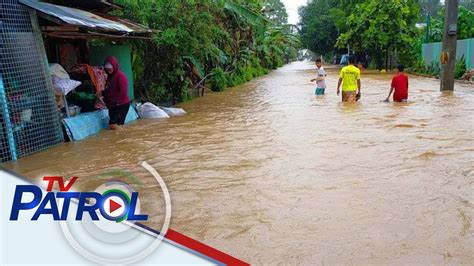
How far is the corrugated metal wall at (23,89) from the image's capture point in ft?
22.5

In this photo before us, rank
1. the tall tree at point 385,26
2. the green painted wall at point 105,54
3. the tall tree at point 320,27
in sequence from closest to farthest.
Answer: the green painted wall at point 105,54, the tall tree at point 385,26, the tall tree at point 320,27

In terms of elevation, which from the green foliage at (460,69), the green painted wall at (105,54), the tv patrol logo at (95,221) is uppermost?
the green painted wall at (105,54)

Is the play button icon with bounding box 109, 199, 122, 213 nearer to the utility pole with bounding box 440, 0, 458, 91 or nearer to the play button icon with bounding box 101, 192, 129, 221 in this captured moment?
the play button icon with bounding box 101, 192, 129, 221

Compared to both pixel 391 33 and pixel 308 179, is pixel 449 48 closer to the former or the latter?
pixel 308 179

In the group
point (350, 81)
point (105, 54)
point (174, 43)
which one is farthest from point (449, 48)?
point (105, 54)

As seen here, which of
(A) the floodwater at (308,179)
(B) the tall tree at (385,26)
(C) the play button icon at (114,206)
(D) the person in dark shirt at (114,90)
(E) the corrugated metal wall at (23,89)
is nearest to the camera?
(C) the play button icon at (114,206)

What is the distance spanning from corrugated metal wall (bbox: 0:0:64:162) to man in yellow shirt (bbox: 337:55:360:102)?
27.1 feet

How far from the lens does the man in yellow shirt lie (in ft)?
41.9

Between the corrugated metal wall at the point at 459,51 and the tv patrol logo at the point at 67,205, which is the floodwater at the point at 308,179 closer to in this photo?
the tv patrol logo at the point at 67,205

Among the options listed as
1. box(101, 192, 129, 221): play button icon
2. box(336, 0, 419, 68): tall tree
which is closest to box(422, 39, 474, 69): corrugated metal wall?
box(336, 0, 419, 68): tall tree

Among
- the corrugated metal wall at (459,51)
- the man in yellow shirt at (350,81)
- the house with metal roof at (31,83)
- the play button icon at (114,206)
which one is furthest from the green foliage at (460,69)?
the play button icon at (114,206)

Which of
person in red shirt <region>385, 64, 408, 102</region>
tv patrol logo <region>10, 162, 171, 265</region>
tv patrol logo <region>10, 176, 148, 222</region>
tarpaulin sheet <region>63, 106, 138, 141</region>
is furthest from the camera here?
person in red shirt <region>385, 64, 408, 102</region>

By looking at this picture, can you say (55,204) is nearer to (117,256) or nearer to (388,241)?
(117,256)

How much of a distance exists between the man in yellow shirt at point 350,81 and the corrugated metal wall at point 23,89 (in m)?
8.27
